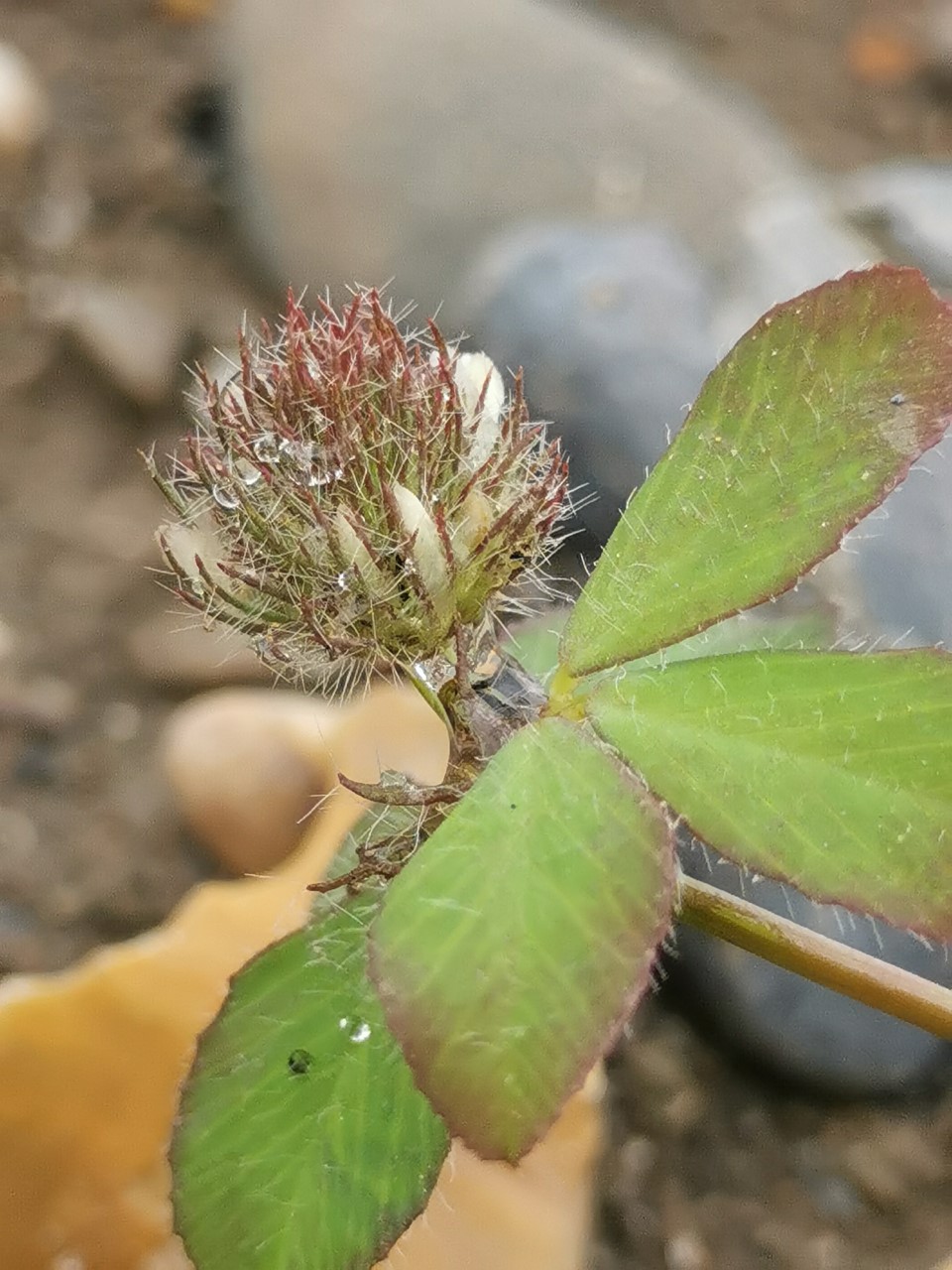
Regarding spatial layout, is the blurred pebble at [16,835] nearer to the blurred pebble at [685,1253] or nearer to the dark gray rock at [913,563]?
Answer: the blurred pebble at [685,1253]

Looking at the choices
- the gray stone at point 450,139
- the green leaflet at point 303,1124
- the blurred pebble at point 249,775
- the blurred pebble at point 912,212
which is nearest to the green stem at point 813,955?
the green leaflet at point 303,1124

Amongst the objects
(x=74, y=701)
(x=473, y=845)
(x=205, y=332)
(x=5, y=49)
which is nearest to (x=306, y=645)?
(x=473, y=845)

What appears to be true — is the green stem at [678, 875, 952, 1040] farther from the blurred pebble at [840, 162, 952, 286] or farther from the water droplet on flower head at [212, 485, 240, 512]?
the blurred pebble at [840, 162, 952, 286]

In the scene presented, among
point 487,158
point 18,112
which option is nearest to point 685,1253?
point 487,158

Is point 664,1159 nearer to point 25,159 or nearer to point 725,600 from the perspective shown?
point 725,600

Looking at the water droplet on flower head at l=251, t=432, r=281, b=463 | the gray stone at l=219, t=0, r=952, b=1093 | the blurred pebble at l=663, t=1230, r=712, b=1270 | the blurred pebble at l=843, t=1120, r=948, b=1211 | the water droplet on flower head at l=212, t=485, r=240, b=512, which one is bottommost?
the blurred pebble at l=663, t=1230, r=712, b=1270

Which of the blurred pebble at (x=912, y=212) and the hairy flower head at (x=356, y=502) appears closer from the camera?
the hairy flower head at (x=356, y=502)

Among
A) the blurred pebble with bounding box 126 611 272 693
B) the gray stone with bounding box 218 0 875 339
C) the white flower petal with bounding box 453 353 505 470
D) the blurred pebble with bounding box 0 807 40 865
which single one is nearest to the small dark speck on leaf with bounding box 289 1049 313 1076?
the white flower petal with bounding box 453 353 505 470
